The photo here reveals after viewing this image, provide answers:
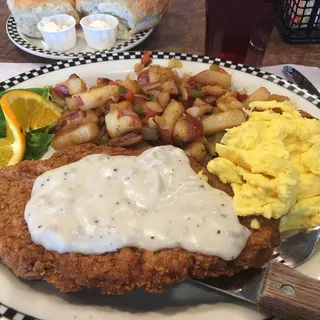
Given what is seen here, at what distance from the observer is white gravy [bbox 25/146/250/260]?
1647mm

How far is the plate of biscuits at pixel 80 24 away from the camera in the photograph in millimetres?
3250

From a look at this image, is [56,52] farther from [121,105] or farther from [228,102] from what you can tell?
[228,102]

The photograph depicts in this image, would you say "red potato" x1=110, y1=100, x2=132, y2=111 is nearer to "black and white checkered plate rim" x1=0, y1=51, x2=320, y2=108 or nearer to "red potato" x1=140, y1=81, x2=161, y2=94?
"red potato" x1=140, y1=81, x2=161, y2=94

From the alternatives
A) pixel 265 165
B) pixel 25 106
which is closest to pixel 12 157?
pixel 25 106

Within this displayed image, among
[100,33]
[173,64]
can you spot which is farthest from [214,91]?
[100,33]

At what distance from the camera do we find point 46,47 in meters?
3.33

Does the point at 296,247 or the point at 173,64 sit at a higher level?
the point at 173,64

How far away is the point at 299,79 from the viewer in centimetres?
289

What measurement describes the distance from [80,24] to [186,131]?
1.63 meters

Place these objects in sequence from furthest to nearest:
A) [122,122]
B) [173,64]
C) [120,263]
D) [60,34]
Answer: [60,34]
[173,64]
[122,122]
[120,263]

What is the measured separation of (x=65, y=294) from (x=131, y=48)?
2.13 metres

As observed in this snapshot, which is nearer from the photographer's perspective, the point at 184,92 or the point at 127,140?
the point at 127,140

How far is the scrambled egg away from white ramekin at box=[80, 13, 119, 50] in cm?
160

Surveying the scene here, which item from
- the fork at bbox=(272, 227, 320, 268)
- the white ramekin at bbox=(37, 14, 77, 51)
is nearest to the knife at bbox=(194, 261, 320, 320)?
the fork at bbox=(272, 227, 320, 268)
